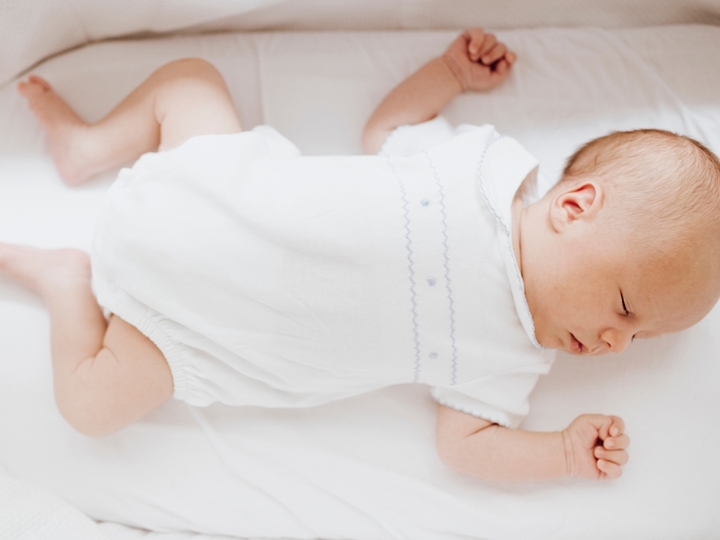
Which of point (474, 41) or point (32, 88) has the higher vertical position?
point (474, 41)

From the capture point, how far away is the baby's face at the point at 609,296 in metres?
0.90

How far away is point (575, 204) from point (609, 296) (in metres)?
0.15

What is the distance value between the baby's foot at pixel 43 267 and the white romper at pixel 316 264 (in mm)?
62

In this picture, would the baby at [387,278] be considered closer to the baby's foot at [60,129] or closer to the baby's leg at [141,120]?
the baby's leg at [141,120]

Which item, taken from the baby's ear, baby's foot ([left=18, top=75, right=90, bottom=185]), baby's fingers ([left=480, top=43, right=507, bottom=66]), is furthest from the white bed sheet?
baby's fingers ([left=480, top=43, right=507, bottom=66])

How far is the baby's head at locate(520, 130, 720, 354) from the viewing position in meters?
0.88

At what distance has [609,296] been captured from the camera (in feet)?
3.06

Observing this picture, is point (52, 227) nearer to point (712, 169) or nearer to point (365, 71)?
point (365, 71)

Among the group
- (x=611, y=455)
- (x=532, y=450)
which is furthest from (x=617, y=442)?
(x=532, y=450)

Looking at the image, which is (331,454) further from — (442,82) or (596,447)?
(442,82)

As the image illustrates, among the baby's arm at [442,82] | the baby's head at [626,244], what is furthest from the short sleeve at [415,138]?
the baby's head at [626,244]

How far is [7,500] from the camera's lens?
3.28 ft

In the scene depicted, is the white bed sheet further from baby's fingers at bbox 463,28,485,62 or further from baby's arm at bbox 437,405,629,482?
baby's fingers at bbox 463,28,485,62

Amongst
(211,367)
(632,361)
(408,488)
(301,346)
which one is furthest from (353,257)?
(632,361)
